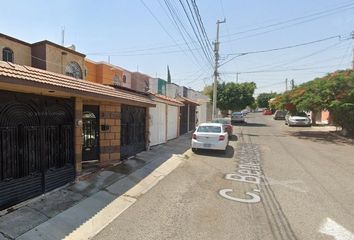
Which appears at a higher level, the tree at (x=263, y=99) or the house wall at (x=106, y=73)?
the tree at (x=263, y=99)

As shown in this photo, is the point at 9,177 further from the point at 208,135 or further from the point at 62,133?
the point at 208,135

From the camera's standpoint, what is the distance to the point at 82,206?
5.84m

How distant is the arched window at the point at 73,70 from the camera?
15509 millimetres

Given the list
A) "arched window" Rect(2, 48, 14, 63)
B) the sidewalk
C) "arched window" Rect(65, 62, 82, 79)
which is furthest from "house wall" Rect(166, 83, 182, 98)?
the sidewalk

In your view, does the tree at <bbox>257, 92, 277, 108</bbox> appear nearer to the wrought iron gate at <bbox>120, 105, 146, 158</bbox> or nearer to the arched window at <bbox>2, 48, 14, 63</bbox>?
the wrought iron gate at <bbox>120, 105, 146, 158</bbox>

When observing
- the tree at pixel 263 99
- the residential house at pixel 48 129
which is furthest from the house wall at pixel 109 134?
the tree at pixel 263 99

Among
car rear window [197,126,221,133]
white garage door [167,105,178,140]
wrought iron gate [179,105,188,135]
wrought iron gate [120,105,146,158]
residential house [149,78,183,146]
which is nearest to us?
wrought iron gate [120,105,146,158]

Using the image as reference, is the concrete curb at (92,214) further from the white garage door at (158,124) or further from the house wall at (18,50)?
the house wall at (18,50)

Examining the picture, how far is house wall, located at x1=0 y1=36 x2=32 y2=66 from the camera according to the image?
12.3 meters

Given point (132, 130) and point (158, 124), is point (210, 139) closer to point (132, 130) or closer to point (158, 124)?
point (158, 124)

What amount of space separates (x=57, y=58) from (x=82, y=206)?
11.3 metres

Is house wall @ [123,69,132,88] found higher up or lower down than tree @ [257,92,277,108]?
lower down

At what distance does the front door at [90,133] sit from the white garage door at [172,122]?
25.3 feet

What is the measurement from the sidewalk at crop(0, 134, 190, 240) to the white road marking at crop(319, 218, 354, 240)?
13.1ft
